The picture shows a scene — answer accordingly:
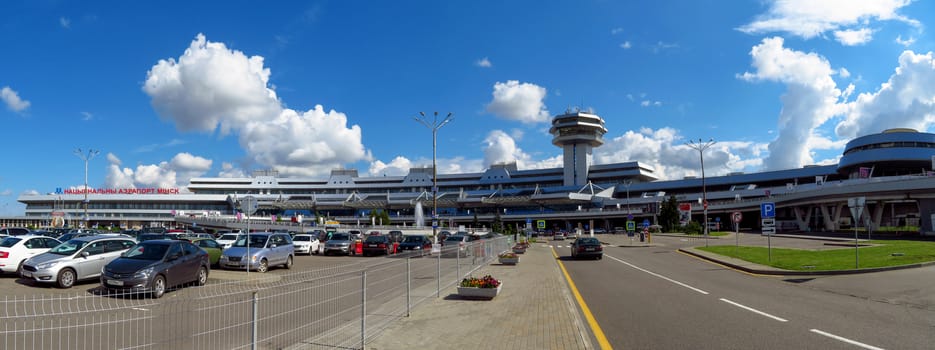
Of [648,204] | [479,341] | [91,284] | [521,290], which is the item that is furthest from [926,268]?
[648,204]

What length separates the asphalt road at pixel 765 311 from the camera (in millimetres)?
8312

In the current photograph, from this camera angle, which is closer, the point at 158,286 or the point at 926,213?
the point at 158,286

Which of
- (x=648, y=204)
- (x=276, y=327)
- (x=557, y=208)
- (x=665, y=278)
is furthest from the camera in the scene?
(x=557, y=208)

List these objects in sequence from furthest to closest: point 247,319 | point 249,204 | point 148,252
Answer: point 249,204 < point 148,252 < point 247,319

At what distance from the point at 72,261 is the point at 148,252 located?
3039mm

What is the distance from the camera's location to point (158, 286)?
1434 cm

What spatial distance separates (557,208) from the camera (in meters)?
136

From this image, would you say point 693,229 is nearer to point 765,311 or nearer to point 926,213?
point 926,213

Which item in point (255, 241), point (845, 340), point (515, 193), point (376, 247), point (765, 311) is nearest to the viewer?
point (845, 340)

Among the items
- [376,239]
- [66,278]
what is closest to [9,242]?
[66,278]

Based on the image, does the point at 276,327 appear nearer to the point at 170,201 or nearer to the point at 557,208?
the point at 557,208

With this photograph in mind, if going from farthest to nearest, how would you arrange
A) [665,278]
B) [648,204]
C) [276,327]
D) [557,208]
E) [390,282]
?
A: [557,208] → [648,204] → [665,278] → [390,282] → [276,327]

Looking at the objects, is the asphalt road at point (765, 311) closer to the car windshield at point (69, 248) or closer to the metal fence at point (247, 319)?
the metal fence at point (247, 319)

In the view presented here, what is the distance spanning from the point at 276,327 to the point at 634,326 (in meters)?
6.14
